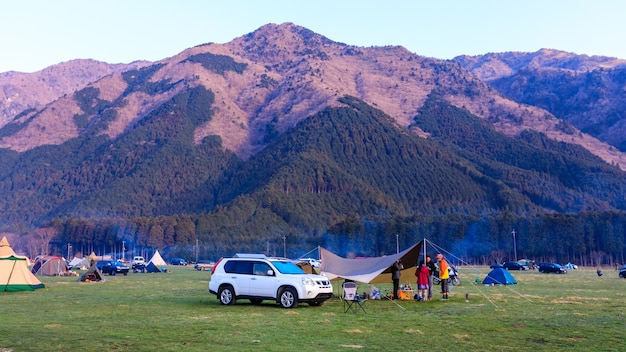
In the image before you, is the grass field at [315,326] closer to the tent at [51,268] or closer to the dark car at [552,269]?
the tent at [51,268]

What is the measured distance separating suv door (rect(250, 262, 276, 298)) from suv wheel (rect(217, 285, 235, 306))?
1054 mm

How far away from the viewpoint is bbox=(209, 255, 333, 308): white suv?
91.6 feet

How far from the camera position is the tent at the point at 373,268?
33.9m

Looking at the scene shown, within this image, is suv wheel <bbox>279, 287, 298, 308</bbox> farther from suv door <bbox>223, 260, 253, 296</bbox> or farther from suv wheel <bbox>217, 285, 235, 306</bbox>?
suv wheel <bbox>217, 285, 235, 306</bbox>

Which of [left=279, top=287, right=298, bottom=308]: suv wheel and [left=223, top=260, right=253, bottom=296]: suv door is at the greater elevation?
[left=223, top=260, right=253, bottom=296]: suv door

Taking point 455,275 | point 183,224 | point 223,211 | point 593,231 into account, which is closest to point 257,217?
point 223,211

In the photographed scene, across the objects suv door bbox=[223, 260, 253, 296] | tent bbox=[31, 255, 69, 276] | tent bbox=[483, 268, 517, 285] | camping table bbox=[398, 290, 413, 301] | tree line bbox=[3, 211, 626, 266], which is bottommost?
camping table bbox=[398, 290, 413, 301]

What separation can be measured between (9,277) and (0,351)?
26.6 metres

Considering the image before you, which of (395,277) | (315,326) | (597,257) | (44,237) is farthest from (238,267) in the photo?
(44,237)

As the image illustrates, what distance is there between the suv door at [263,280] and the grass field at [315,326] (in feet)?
2.61

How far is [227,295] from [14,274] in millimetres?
18794

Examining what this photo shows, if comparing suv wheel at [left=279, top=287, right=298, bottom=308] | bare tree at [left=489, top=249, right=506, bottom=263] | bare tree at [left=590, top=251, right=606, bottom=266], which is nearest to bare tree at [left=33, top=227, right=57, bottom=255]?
bare tree at [left=489, top=249, right=506, bottom=263]

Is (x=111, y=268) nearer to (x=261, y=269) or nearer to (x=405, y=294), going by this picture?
(x=405, y=294)

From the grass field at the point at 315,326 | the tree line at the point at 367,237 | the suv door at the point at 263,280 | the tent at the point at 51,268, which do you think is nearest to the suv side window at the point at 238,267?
the suv door at the point at 263,280
